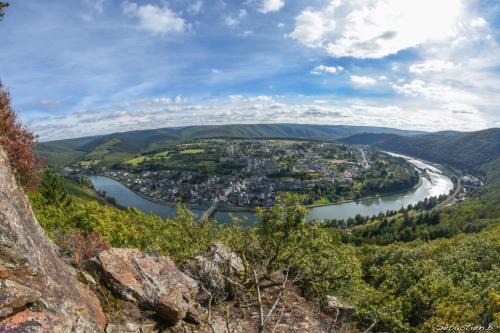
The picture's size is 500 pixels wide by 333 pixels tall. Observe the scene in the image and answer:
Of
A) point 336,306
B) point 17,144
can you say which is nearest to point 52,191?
point 17,144

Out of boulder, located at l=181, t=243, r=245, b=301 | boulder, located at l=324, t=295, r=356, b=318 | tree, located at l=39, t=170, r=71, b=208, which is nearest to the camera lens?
boulder, located at l=181, t=243, r=245, b=301

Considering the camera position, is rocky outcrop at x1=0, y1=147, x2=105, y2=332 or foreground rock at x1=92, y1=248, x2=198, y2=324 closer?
rocky outcrop at x1=0, y1=147, x2=105, y2=332

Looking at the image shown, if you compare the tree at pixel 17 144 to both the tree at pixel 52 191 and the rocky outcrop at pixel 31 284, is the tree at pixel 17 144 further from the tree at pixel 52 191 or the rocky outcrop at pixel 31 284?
the tree at pixel 52 191

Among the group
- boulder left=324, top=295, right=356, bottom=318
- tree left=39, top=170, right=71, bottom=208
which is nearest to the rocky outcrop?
boulder left=324, top=295, right=356, bottom=318

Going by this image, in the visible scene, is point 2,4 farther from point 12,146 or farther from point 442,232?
point 442,232

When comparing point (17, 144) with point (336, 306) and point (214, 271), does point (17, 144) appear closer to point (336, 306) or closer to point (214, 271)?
point (214, 271)

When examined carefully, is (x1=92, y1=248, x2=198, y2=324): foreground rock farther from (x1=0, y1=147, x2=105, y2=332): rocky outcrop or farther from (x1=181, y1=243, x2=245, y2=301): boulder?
(x1=0, y1=147, x2=105, y2=332): rocky outcrop
